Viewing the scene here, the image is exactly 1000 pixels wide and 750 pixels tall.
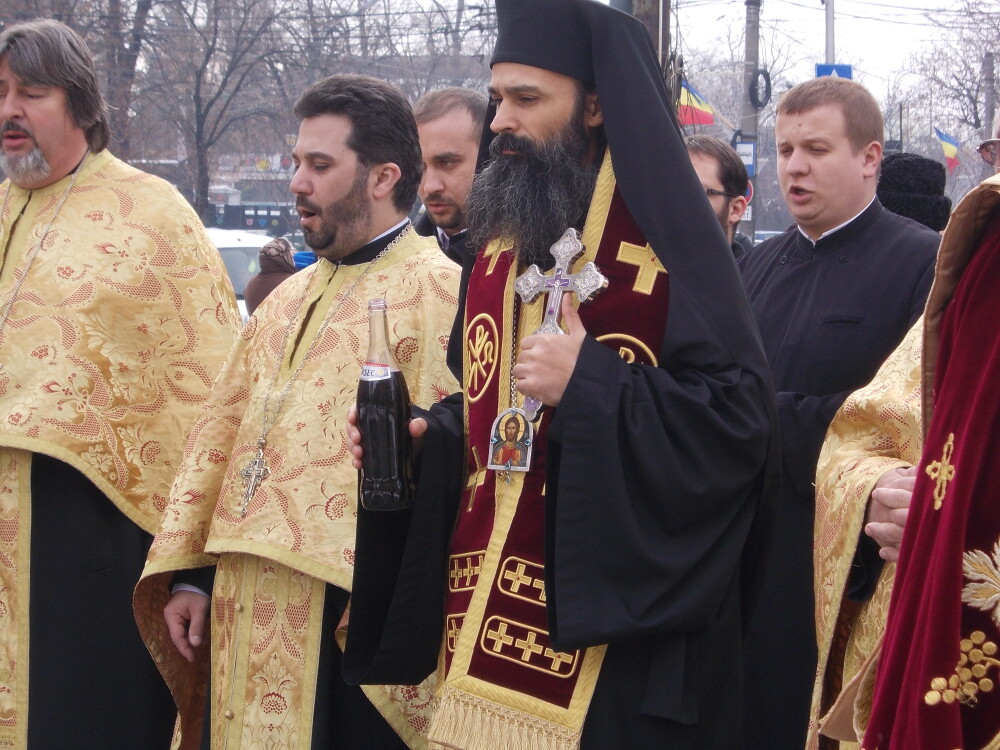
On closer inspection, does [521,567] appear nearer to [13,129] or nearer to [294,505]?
[294,505]

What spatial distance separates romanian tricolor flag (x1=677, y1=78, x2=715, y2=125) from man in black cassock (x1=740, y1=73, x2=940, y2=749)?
1047 centimetres

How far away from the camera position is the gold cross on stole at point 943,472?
1848mm

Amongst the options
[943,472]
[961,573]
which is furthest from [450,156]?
[961,573]

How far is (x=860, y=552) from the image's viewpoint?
2777 millimetres

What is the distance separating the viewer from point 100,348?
14.0 ft

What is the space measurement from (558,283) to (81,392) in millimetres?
2091

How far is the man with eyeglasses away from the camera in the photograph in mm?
5105

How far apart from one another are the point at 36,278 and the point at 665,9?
569 cm

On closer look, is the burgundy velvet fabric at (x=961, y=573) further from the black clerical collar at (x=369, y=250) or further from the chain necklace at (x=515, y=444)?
the black clerical collar at (x=369, y=250)

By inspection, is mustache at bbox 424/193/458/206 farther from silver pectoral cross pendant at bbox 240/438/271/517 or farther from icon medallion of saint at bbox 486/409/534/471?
icon medallion of saint at bbox 486/409/534/471

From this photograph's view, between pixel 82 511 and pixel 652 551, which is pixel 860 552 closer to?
pixel 652 551

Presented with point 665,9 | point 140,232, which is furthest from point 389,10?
point 140,232

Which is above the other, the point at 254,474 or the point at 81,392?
the point at 81,392

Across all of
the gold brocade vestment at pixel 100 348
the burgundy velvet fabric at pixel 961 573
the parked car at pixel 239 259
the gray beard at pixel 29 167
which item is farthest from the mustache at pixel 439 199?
the parked car at pixel 239 259
